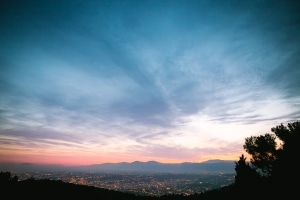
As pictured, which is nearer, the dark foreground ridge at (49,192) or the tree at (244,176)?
the dark foreground ridge at (49,192)

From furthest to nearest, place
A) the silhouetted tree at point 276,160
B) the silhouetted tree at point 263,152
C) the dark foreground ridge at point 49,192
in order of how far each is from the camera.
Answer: the silhouetted tree at point 263,152 → the silhouetted tree at point 276,160 → the dark foreground ridge at point 49,192

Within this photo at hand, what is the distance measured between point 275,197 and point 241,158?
1092cm

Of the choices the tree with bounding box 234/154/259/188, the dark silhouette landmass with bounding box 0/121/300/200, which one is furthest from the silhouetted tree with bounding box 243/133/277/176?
the tree with bounding box 234/154/259/188

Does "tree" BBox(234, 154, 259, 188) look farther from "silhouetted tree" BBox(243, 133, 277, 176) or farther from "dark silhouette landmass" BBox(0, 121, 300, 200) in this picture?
"silhouetted tree" BBox(243, 133, 277, 176)

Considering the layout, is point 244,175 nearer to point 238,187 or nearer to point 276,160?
point 238,187

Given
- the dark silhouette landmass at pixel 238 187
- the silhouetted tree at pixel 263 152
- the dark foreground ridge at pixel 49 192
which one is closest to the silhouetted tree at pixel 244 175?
the dark silhouette landmass at pixel 238 187

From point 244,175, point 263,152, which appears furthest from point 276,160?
point 244,175

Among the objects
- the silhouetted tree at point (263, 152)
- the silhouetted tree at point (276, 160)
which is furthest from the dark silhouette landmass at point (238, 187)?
the silhouetted tree at point (263, 152)

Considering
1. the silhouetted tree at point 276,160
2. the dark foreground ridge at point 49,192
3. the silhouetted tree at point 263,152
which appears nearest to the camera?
the dark foreground ridge at point 49,192

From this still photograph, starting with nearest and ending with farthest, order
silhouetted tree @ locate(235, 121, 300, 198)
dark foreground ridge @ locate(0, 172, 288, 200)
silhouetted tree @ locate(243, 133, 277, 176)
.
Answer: dark foreground ridge @ locate(0, 172, 288, 200)
silhouetted tree @ locate(235, 121, 300, 198)
silhouetted tree @ locate(243, 133, 277, 176)

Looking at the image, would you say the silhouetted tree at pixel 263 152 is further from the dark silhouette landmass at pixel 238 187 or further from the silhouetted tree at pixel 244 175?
the silhouetted tree at pixel 244 175

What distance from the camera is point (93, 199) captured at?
21906 millimetres

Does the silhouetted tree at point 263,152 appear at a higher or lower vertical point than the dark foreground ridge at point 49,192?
higher

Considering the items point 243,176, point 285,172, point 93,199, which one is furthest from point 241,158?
point 93,199
